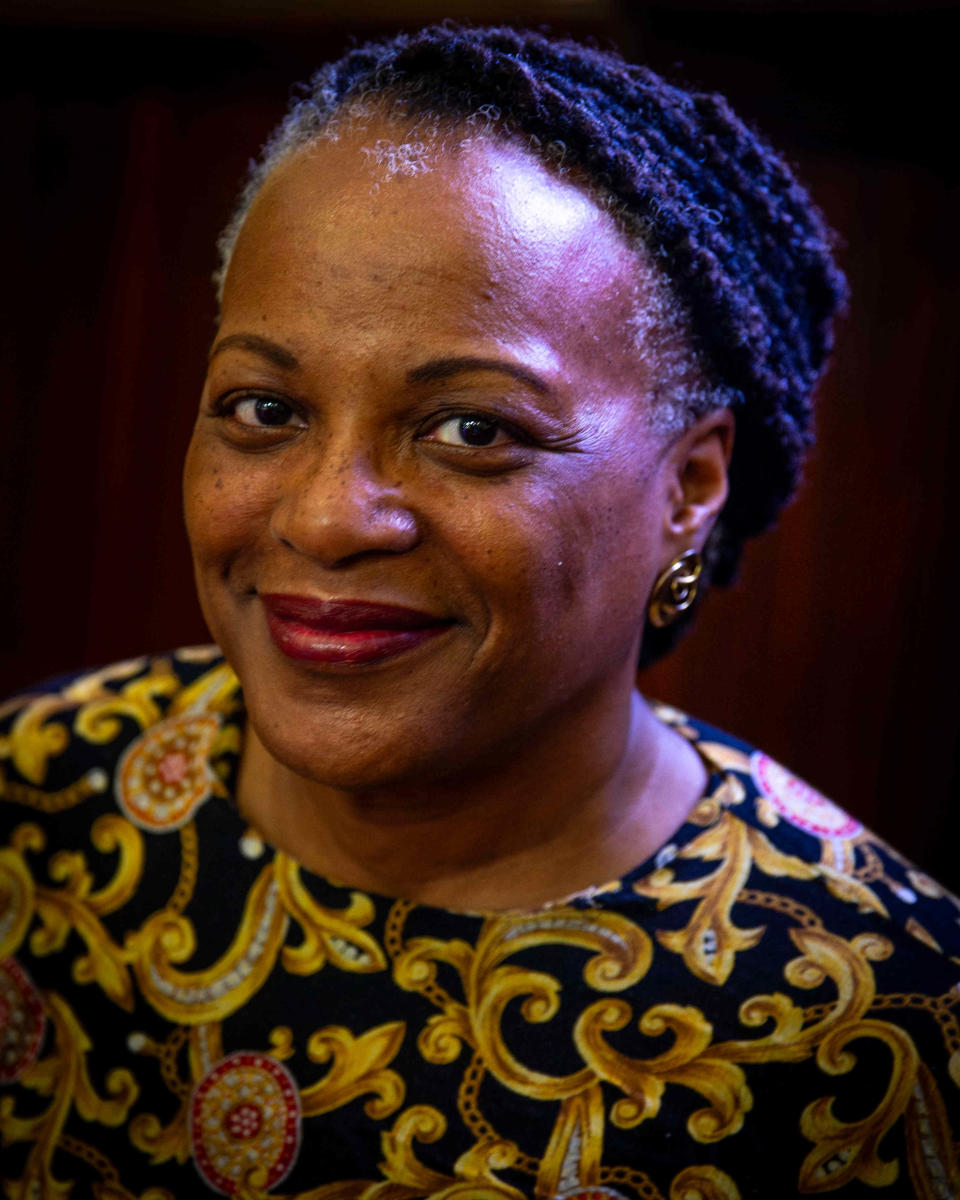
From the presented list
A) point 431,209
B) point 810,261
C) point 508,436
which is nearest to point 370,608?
point 508,436

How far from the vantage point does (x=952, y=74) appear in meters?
1.58

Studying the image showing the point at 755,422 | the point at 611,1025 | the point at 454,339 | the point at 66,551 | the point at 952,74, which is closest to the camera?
the point at 454,339

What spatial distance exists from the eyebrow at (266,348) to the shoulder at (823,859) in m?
0.64

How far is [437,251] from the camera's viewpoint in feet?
3.22

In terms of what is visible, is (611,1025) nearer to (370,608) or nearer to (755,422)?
(370,608)

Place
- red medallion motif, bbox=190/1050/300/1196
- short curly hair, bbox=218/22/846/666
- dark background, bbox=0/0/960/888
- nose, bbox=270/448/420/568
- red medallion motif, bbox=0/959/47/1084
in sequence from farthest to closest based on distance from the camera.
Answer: dark background, bbox=0/0/960/888 < red medallion motif, bbox=0/959/47/1084 < red medallion motif, bbox=190/1050/300/1196 < short curly hair, bbox=218/22/846/666 < nose, bbox=270/448/420/568

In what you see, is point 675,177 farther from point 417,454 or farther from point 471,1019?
point 471,1019

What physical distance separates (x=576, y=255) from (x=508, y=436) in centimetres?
17

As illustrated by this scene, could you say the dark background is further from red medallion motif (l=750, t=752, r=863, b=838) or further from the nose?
the nose

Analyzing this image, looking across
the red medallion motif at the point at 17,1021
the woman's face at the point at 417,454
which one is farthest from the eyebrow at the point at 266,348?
the red medallion motif at the point at 17,1021

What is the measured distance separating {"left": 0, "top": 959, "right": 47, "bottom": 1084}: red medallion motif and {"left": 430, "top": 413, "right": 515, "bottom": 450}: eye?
0.79 meters

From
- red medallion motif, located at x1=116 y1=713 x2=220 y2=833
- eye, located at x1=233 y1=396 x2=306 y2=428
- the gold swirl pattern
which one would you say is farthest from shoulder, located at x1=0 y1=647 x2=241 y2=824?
eye, located at x1=233 y1=396 x2=306 y2=428

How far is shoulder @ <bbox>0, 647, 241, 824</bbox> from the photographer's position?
1.38m

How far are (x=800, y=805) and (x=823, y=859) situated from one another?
0.28 feet
